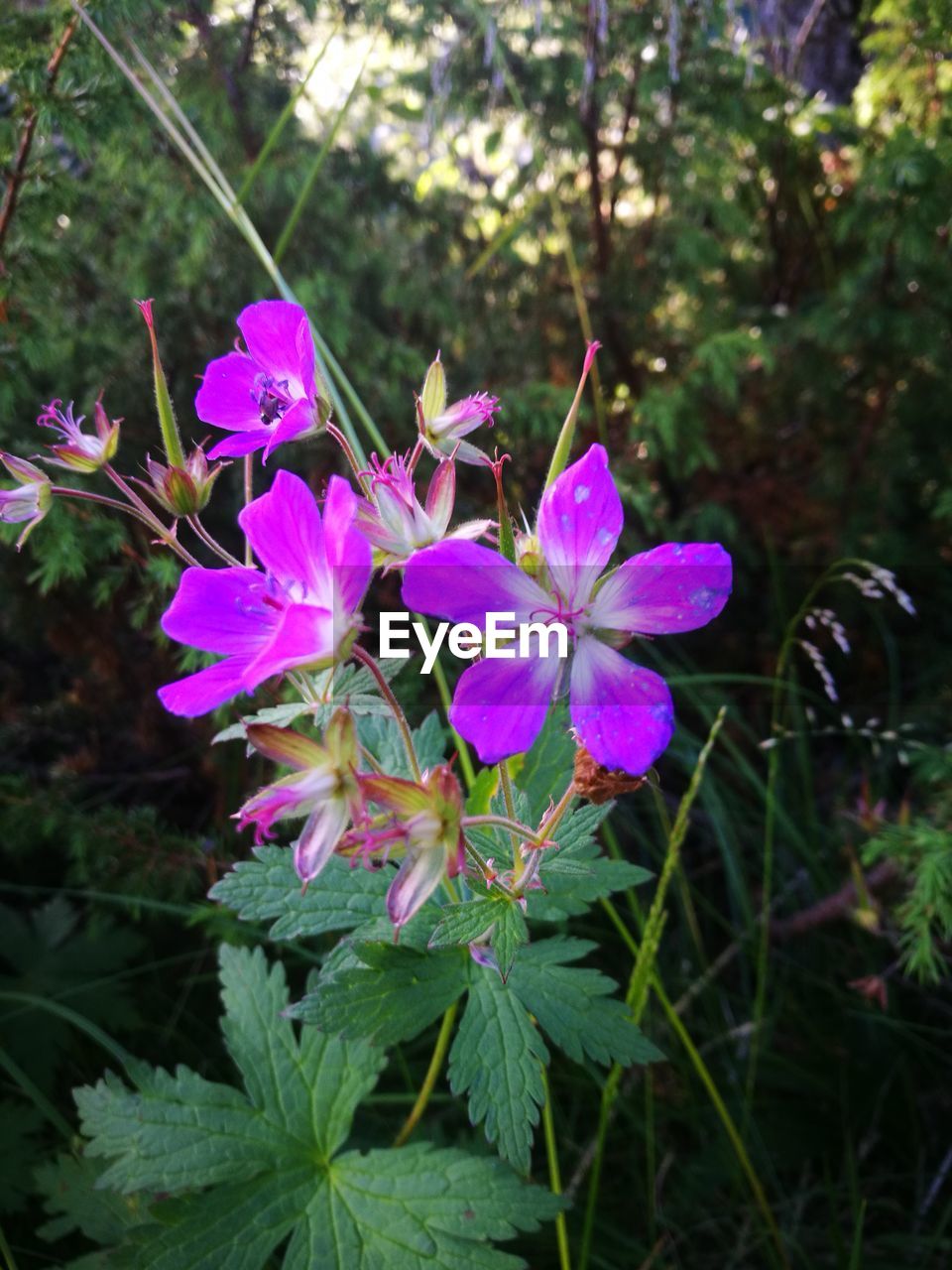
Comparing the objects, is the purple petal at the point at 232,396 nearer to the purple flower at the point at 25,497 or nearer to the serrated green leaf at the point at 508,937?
the purple flower at the point at 25,497

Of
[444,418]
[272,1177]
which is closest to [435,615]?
[444,418]

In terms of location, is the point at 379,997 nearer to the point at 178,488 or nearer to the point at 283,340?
the point at 178,488

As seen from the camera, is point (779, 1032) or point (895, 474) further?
point (895, 474)

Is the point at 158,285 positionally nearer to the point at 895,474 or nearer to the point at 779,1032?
the point at 895,474

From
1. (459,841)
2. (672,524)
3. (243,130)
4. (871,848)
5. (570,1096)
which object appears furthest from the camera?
(672,524)

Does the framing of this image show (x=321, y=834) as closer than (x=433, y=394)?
Yes

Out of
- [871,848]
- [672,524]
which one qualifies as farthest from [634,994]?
[672,524]

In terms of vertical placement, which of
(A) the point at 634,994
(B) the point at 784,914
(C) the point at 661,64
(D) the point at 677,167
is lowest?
(B) the point at 784,914

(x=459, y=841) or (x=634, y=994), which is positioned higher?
(x=459, y=841)

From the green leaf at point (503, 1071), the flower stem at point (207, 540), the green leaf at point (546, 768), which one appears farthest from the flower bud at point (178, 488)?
the green leaf at point (503, 1071)
